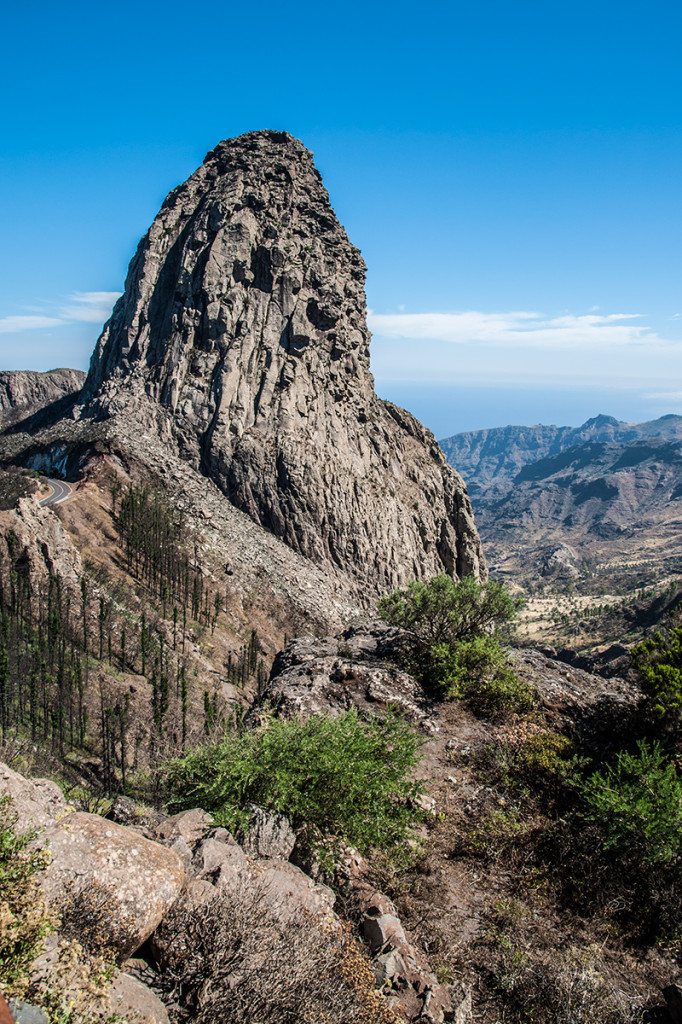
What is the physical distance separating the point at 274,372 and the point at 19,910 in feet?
312

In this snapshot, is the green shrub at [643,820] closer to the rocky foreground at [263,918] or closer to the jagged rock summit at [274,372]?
the rocky foreground at [263,918]

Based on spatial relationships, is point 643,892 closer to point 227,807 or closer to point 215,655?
point 227,807

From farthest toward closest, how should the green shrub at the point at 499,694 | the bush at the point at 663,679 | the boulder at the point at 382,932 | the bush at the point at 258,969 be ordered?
1. the green shrub at the point at 499,694
2. the bush at the point at 663,679
3. the boulder at the point at 382,932
4. the bush at the point at 258,969

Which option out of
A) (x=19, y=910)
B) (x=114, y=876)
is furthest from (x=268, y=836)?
(x=19, y=910)

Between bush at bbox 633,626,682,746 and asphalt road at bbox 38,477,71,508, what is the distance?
198ft

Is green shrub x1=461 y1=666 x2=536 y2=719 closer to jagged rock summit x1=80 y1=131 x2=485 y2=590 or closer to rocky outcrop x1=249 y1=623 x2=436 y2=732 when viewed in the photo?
rocky outcrop x1=249 y1=623 x2=436 y2=732

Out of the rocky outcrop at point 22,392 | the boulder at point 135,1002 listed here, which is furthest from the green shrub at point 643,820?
the rocky outcrop at point 22,392

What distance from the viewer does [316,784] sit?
12.2 metres

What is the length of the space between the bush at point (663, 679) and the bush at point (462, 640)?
11.5 feet

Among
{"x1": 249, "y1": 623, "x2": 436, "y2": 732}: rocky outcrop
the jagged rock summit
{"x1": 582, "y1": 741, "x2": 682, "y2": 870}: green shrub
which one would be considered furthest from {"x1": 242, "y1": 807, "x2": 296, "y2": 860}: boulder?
the jagged rock summit

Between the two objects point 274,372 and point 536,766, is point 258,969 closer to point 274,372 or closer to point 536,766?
point 536,766

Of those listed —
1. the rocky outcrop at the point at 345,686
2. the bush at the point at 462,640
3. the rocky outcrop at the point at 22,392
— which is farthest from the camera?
the rocky outcrop at the point at 22,392

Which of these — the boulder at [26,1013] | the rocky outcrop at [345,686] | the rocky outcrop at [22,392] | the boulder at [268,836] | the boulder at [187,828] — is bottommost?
the rocky outcrop at [345,686]

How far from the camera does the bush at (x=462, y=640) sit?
64.0 feet
